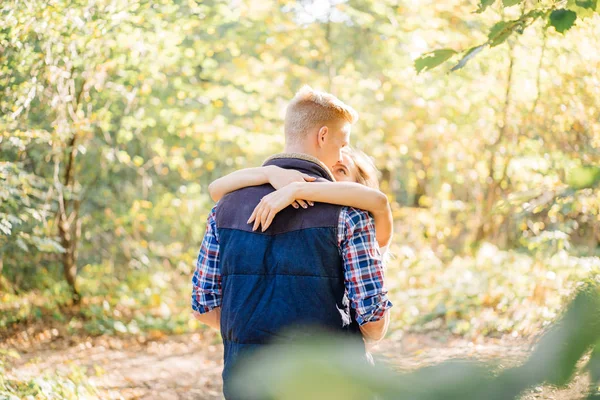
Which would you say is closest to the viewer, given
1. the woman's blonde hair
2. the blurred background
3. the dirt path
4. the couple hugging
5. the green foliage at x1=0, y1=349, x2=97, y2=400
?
the couple hugging

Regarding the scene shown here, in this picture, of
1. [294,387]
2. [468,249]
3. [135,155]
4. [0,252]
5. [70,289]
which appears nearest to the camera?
[294,387]

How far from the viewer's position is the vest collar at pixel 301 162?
2.25 m

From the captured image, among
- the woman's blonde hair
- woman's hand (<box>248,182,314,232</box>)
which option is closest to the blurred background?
the woman's blonde hair

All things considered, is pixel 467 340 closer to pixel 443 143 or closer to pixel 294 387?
pixel 443 143

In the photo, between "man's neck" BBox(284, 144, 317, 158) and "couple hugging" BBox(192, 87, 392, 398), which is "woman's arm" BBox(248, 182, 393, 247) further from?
"man's neck" BBox(284, 144, 317, 158)

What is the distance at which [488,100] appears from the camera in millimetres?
8492

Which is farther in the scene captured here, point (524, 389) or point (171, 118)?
point (171, 118)

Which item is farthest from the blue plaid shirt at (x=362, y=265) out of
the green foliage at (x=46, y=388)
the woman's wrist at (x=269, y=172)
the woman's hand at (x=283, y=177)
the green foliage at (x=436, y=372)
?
the green foliage at (x=46, y=388)

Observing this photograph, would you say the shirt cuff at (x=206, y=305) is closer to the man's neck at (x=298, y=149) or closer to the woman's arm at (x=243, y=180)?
the woman's arm at (x=243, y=180)

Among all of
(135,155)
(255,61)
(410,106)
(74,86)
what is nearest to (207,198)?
(135,155)

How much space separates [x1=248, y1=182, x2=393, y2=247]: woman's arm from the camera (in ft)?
6.57

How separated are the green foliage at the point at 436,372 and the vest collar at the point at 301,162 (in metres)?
1.72

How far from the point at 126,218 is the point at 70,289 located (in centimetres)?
102

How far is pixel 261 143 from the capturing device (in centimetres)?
753
